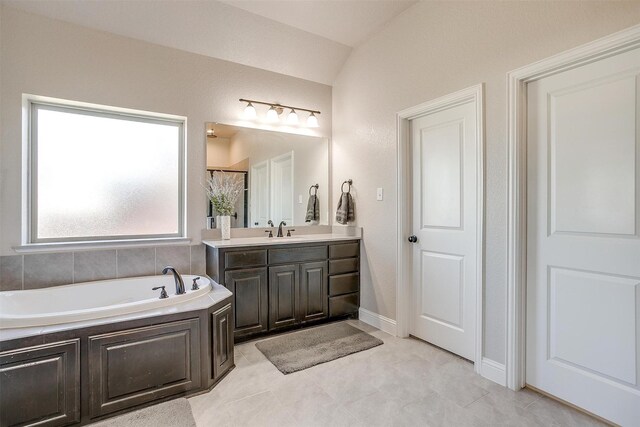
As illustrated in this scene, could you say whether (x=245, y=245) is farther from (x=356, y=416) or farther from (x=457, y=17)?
(x=457, y=17)

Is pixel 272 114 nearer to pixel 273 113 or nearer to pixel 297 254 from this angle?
pixel 273 113

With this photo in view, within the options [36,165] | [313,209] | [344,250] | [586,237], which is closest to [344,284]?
[344,250]

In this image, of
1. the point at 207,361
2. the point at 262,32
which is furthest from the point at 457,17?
the point at 207,361

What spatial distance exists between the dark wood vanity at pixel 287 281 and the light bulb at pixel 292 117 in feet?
4.58

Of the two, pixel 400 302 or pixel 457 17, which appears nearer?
pixel 457 17

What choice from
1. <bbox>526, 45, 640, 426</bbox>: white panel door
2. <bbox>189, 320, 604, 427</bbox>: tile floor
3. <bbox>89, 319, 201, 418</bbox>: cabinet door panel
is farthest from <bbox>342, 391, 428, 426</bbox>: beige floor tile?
<bbox>89, 319, 201, 418</bbox>: cabinet door panel

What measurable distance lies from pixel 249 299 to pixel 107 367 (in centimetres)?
118

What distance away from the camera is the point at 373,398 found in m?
1.96

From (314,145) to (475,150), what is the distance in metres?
1.90

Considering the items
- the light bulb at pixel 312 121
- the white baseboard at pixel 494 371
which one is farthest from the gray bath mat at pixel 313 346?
the light bulb at pixel 312 121

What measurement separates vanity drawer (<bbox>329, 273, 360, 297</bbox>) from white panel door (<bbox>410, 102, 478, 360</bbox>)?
27.4 inches

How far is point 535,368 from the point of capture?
2.03 metres

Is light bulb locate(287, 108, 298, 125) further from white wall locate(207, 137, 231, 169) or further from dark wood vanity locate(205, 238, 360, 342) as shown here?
dark wood vanity locate(205, 238, 360, 342)

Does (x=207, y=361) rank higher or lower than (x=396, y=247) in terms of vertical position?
lower
